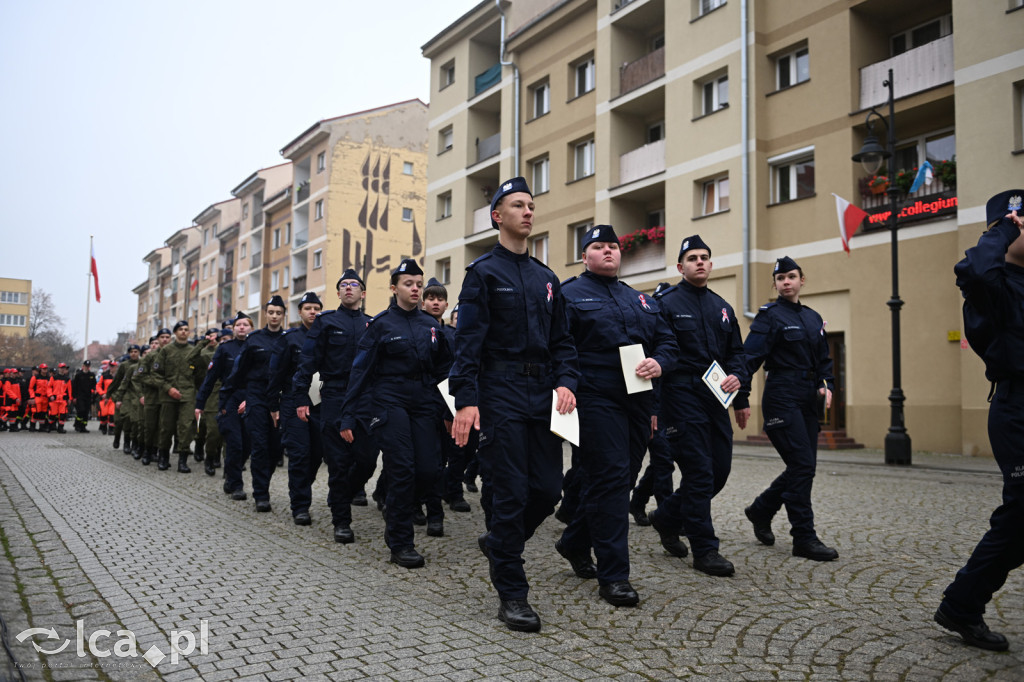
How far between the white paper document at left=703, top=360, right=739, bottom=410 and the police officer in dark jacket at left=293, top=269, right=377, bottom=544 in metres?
3.05

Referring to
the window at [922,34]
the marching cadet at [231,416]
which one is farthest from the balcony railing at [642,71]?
the marching cadet at [231,416]

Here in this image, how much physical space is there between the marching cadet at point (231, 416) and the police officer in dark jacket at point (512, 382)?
589 centimetres

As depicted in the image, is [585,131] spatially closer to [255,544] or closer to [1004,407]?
[255,544]

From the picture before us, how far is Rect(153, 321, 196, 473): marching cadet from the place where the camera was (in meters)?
13.5

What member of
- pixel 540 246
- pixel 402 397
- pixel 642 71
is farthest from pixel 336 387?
pixel 540 246

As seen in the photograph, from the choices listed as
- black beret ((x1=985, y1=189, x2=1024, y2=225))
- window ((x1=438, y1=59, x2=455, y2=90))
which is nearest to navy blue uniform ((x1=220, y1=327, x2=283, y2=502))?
black beret ((x1=985, y1=189, x2=1024, y2=225))

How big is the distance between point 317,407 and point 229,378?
219cm

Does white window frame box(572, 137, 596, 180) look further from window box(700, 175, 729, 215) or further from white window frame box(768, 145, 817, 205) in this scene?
white window frame box(768, 145, 817, 205)

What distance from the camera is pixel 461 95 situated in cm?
3472

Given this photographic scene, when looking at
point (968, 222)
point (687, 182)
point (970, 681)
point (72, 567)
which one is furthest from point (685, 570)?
point (687, 182)

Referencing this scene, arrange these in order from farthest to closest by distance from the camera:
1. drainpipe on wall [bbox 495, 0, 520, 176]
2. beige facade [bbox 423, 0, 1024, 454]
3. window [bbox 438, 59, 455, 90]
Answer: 1. window [bbox 438, 59, 455, 90]
2. drainpipe on wall [bbox 495, 0, 520, 176]
3. beige facade [bbox 423, 0, 1024, 454]

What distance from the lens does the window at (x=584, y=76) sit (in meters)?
28.3

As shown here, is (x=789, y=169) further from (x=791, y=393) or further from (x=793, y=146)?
(x=791, y=393)

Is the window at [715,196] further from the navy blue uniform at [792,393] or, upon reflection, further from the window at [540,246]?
the navy blue uniform at [792,393]
